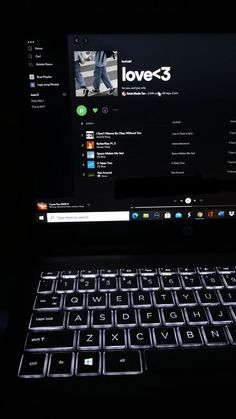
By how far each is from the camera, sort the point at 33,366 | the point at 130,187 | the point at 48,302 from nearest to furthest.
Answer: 1. the point at 33,366
2. the point at 48,302
3. the point at 130,187

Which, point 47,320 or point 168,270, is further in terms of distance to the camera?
point 168,270

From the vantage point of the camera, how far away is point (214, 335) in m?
0.55

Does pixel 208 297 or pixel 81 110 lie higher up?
pixel 81 110

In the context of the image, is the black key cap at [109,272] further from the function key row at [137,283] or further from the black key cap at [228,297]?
the black key cap at [228,297]

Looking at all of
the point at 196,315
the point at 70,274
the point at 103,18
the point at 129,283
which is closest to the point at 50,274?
the point at 70,274

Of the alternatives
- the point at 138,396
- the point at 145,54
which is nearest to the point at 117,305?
the point at 138,396

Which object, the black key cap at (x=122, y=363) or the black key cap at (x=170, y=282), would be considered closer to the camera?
the black key cap at (x=122, y=363)

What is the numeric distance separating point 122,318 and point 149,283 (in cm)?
9

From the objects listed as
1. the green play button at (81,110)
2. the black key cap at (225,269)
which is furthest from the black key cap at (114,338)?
the green play button at (81,110)

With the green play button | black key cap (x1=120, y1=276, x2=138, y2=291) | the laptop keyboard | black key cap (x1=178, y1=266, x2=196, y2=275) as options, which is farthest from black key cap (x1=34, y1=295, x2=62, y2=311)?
the green play button

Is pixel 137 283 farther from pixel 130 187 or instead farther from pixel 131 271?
pixel 130 187

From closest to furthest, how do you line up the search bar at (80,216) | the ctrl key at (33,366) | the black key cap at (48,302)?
the ctrl key at (33,366) → the black key cap at (48,302) → the search bar at (80,216)

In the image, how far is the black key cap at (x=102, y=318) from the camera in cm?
57

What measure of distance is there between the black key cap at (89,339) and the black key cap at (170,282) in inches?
5.7
